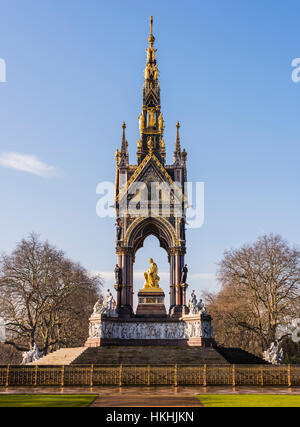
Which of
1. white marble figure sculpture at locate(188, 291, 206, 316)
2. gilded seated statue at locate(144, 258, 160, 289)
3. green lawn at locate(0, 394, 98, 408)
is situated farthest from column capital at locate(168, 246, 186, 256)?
green lawn at locate(0, 394, 98, 408)

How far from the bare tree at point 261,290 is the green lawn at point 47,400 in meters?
28.2

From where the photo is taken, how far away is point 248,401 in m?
16.4

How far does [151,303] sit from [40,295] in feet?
44.9

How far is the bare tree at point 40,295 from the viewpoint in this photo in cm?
4550

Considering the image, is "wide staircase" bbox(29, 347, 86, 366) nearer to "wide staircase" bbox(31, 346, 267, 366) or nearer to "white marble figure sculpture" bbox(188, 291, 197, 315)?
"wide staircase" bbox(31, 346, 267, 366)

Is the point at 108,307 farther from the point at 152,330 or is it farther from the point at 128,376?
the point at 128,376

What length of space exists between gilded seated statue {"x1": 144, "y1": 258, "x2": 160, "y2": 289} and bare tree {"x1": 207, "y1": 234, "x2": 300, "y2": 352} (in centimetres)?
1084

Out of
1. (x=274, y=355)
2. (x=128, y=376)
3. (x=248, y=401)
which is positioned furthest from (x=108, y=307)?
(x=248, y=401)

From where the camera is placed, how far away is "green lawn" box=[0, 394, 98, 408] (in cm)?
1527

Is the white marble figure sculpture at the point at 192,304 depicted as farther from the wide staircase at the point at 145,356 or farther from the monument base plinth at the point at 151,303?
the wide staircase at the point at 145,356

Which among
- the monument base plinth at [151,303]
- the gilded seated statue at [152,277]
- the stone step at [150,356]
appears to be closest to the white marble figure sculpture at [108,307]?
the monument base plinth at [151,303]

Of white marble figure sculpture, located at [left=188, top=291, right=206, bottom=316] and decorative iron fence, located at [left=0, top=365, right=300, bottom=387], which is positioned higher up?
white marble figure sculpture, located at [left=188, top=291, right=206, bottom=316]
